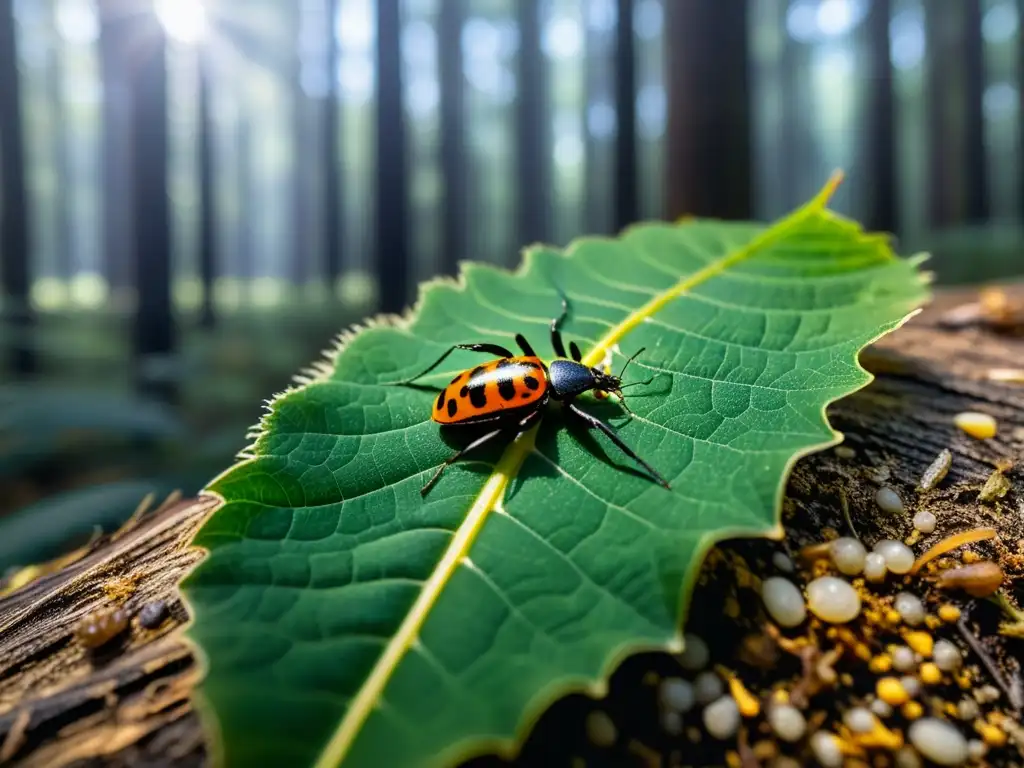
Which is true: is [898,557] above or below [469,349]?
below

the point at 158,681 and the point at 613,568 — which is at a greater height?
the point at 613,568

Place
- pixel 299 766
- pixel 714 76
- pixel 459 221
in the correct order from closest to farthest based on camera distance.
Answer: pixel 299 766 → pixel 714 76 → pixel 459 221

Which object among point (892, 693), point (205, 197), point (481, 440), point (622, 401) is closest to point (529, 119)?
point (205, 197)

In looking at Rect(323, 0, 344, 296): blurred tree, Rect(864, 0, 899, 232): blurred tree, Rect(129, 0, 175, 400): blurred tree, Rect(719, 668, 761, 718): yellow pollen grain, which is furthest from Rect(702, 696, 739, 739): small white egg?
Rect(323, 0, 344, 296): blurred tree

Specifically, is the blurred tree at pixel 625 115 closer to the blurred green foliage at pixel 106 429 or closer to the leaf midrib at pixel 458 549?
the blurred green foliage at pixel 106 429

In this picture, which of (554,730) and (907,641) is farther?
(907,641)

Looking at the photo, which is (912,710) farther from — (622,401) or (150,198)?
(150,198)

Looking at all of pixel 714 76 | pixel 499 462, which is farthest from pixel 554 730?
pixel 714 76

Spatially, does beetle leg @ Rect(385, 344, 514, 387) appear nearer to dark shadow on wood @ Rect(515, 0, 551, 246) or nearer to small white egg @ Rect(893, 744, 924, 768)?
small white egg @ Rect(893, 744, 924, 768)

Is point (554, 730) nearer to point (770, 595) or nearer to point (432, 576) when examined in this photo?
point (432, 576)
